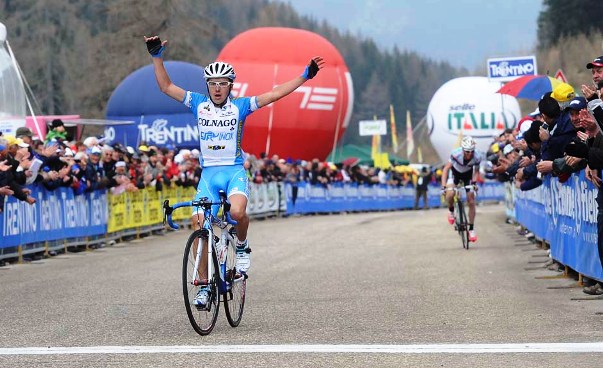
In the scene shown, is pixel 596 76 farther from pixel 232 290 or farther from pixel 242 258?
pixel 232 290

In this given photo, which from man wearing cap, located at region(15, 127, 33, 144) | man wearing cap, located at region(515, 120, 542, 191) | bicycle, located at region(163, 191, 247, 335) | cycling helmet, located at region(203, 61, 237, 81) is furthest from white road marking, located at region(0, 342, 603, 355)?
man wearing cap, located at region(15, 127, 33, 144)

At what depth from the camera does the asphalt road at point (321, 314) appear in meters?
8.43

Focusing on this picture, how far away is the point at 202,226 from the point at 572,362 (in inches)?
130

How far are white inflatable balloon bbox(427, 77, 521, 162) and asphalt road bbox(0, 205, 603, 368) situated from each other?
161ft

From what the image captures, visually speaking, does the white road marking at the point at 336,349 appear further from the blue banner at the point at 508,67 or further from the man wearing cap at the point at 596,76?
the blue banner at the point at 508,67

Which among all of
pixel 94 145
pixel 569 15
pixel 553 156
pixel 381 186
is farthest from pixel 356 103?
pixel 553 156

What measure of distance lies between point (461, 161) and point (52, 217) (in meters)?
6.99

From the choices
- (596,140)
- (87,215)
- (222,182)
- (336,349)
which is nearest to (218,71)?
(222,182)

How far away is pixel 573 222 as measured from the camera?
13.9 meters

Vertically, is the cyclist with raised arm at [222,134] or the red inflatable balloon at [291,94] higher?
the red inflatable balloon at [291,94]

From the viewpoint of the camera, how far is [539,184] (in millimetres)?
18016

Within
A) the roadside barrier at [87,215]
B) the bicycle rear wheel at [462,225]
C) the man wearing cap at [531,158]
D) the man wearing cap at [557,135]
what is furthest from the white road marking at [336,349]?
Answer: the bicycle rear wheel at [462,225]

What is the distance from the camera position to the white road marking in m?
8.57

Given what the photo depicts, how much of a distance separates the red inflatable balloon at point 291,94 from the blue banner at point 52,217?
30081mm
